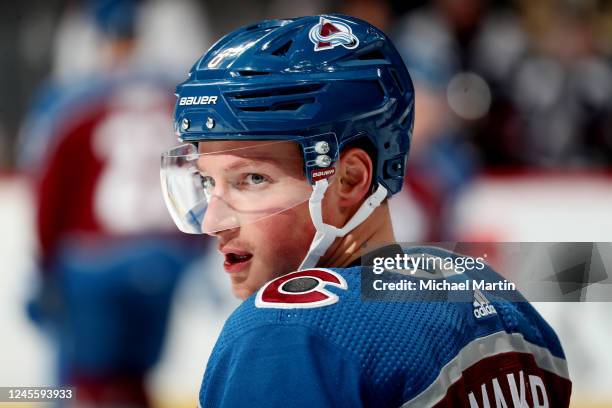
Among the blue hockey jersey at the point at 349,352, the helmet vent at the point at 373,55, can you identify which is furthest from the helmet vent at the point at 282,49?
the blue hockey jersey at the point at 349,352

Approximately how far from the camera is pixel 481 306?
4.66 feet

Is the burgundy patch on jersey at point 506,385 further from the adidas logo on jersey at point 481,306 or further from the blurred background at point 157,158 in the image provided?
the blurred background at point 157,158

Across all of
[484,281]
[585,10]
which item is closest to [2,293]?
[585,10]

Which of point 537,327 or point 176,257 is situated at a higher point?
point 537,327

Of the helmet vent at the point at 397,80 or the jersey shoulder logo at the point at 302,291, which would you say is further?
the helmet vent at the point at 397,80

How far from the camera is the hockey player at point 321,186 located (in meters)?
1.31

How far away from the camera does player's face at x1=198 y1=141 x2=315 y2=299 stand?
4.90 ft

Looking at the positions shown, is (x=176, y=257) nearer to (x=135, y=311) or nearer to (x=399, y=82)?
(x=135, y=311)

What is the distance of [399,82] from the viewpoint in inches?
62.4

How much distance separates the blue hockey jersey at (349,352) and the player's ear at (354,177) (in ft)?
0.67

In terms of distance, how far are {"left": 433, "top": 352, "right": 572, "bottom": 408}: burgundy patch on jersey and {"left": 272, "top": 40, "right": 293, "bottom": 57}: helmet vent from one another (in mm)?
512

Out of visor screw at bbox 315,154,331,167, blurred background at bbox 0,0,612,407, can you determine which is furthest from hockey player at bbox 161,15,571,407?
blurred background at bbox 0,0,612,407

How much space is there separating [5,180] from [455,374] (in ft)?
11.1

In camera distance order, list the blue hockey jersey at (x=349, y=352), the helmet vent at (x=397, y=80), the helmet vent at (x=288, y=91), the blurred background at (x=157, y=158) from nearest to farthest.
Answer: the blue hockey jersey at (x=349, y=352) < the helmet vent at (x=288, y=91) < the helmet vent at (x=397, y=80) < the blurred background at (x=157, y=158)
